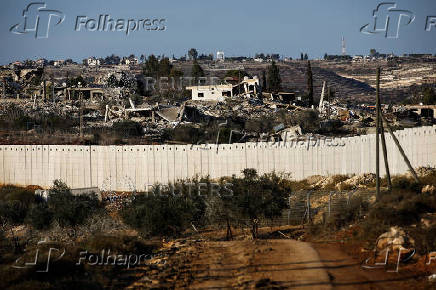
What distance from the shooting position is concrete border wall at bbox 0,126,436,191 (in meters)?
29.9

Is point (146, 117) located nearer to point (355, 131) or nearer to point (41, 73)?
point (355, 131)

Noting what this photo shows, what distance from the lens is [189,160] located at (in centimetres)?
3553

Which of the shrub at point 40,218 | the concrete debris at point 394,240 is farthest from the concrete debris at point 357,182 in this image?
the shrub at point 40,218

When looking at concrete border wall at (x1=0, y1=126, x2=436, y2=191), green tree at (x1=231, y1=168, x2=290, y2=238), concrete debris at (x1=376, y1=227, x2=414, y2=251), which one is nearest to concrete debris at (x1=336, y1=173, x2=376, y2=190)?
concrete border wall at (x1=0, y1=126, x2=436, y2=191)

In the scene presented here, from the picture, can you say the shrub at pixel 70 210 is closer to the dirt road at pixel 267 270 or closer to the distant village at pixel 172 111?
the dirt road at pixel 267 270

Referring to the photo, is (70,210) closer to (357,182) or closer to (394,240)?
(394,240)

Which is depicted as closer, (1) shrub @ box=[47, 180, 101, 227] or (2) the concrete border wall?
(1) shrub @ box=[47, 180, 101, 227]

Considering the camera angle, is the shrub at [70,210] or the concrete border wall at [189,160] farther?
the concrete border wall at [189,160]

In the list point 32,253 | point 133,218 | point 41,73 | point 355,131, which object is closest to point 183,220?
point 133,218

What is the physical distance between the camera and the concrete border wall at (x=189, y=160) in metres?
29.9

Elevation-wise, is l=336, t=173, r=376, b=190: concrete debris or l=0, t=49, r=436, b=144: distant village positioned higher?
l=0, t=49, r=436, b=144: distant village

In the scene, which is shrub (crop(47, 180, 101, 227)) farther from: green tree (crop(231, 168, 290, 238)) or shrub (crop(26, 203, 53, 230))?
green tree (crop(231, 168, 290, 238))

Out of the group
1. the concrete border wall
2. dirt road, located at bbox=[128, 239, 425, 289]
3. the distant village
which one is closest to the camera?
dirt road, located at bbox=[128, 239, 425, 289]

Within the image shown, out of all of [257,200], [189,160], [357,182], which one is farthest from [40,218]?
[357,182]
